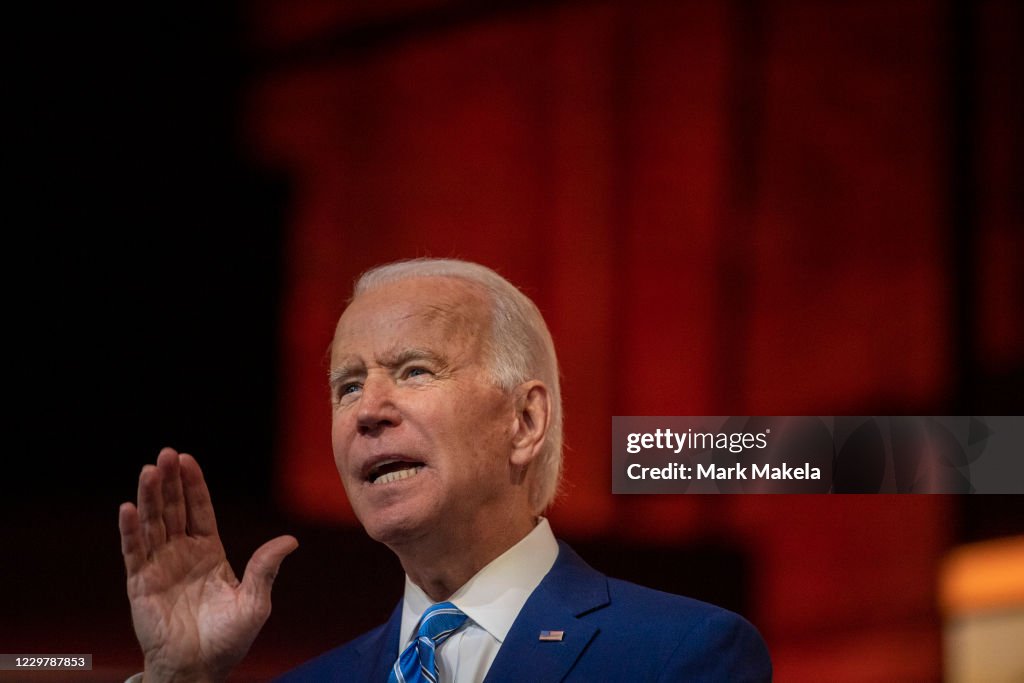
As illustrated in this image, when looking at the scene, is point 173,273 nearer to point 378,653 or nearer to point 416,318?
point 416,318

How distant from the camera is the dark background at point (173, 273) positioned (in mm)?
3150

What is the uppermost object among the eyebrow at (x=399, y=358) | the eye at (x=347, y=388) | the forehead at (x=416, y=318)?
the forehead at (x=416, y=318)

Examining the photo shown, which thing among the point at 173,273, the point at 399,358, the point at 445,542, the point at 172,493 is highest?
the point at 173,273

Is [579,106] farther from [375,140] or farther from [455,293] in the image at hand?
[455,293]

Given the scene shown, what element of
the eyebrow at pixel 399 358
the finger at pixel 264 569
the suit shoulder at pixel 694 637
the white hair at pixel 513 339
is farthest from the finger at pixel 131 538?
the suit shoulder at pixel 694 637

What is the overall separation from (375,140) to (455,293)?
914 millimetres

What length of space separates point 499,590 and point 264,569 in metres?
0.44

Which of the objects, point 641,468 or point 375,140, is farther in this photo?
point 375,140

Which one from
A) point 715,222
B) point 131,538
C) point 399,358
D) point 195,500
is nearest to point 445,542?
point 399,358

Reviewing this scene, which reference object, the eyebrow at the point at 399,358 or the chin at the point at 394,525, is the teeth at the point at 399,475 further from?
the eyebrow at the point at 399,358

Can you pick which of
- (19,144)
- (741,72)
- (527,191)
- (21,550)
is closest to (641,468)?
(527,191)

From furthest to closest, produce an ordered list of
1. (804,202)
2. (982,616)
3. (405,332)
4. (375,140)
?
(375,140), (804,202), (982,616), (405,332)

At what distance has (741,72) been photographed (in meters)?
3.17

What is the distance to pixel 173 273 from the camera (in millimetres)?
3342
